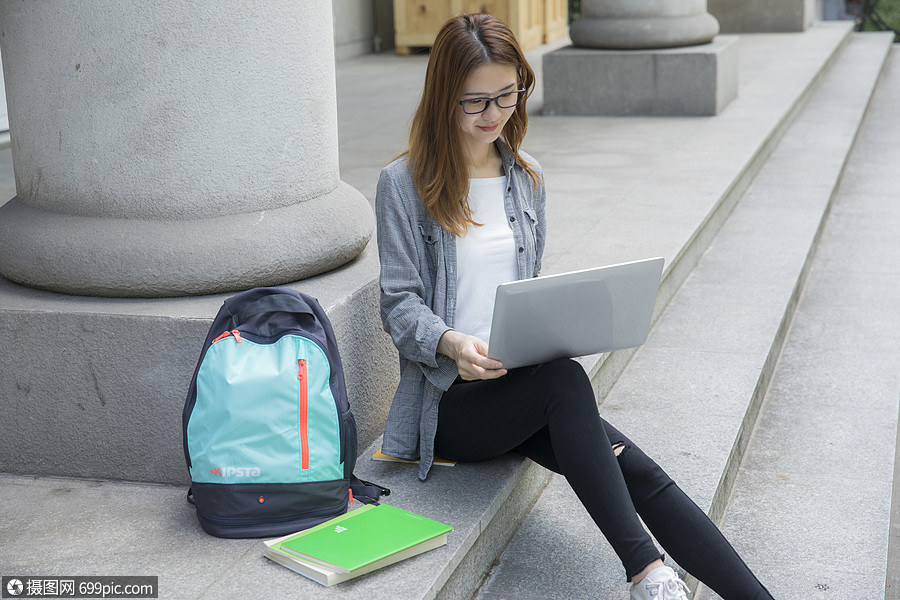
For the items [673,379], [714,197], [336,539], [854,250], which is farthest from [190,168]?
[854,250]

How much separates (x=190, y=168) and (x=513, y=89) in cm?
90

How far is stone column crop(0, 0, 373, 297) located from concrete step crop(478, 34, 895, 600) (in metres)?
1.08

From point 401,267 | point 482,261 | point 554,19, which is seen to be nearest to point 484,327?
point 482,261

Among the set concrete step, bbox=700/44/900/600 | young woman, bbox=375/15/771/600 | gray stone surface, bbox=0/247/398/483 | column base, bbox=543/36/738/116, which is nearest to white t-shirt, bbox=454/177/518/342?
Result: young woman, bbox=375/15/771/600

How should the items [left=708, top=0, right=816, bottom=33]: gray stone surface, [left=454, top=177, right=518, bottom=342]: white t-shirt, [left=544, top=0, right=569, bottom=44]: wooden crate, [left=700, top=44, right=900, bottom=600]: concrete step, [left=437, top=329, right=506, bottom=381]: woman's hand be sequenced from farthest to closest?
[left=708, top=0, right=816, bottom=33]: gray stone surface, [left=544, top=0, right=569, bottom=44]: wooden crate, [left=700, top=44, right=900, bottom=600]: concrete step, [left=454, top=177, right=518, bottom=342]: white t-shirt, [left=437, top=329, right=506, bottom=381]: woman's hand

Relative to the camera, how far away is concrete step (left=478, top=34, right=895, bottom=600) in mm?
2834

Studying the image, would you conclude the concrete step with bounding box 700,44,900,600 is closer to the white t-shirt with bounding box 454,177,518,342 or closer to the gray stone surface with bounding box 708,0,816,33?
the white t-shirt with bounding box 454,177,518,342

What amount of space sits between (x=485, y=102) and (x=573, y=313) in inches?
23.3

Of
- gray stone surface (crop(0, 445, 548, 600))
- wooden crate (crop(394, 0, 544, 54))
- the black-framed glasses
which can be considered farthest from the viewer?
wooden crate (crop(394, 0, 544, 54))

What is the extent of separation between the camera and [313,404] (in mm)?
2484

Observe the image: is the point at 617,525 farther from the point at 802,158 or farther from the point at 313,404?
the point at 802,158

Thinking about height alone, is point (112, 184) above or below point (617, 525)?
above

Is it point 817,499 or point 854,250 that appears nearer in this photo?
point 817,499

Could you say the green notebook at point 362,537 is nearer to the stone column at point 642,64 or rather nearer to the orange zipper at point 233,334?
the orange zipper at point 233,334
